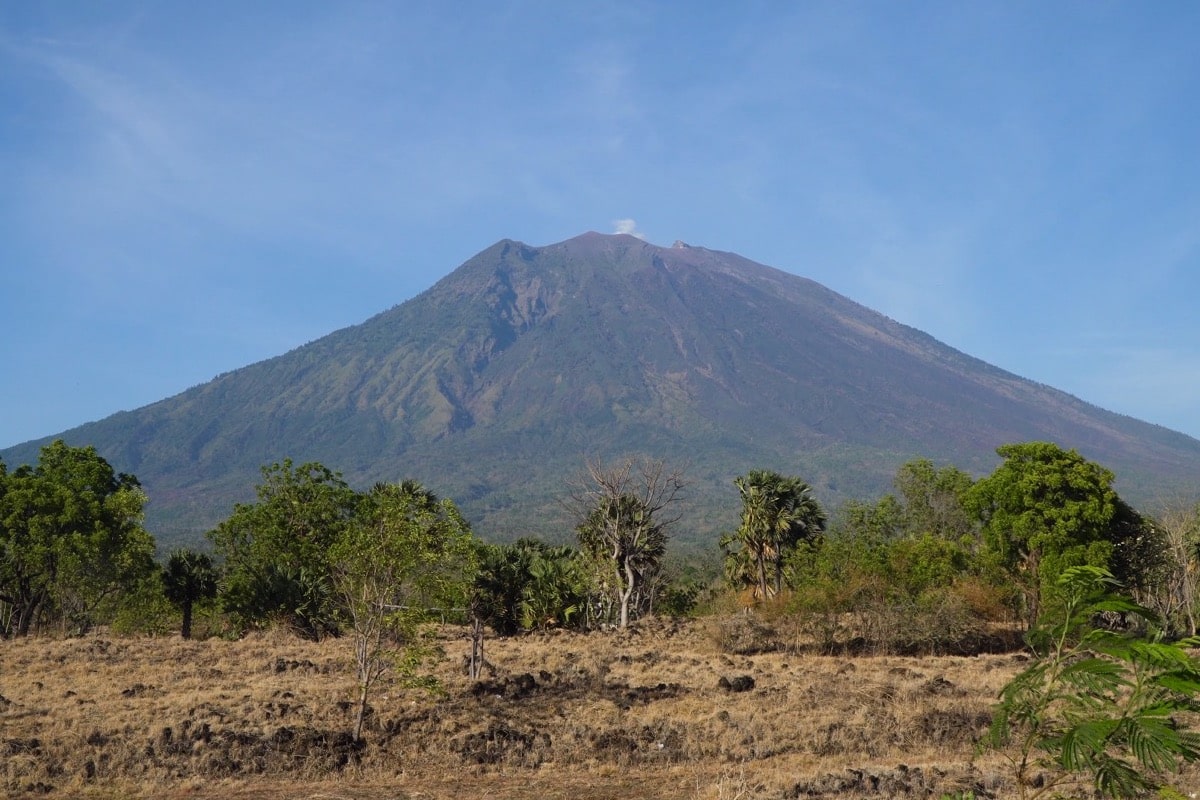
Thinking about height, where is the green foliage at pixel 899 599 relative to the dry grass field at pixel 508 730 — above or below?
above

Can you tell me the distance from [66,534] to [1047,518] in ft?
117

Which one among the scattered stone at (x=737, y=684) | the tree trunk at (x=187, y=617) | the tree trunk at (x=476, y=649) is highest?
the tree trunk at (x=476, y=649)

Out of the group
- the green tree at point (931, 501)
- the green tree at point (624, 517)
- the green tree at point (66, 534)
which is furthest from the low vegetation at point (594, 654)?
the green tree at point (931, 501)

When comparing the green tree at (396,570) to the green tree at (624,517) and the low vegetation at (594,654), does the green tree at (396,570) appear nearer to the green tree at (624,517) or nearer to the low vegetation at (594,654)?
the low vegetation at (594,654)

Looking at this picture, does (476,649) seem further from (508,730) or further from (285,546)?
(285,546)

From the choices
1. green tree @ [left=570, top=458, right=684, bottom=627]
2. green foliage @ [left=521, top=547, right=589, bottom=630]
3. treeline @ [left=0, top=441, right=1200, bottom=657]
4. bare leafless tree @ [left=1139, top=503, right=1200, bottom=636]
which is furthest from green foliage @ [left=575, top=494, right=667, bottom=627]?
bare leafless tree @ [left=1139, top=503, right=1200, bottom=636]

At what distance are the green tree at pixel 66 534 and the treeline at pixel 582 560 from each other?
8 cm

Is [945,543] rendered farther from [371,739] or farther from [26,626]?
[26,626]

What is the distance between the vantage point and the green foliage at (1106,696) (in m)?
3.16

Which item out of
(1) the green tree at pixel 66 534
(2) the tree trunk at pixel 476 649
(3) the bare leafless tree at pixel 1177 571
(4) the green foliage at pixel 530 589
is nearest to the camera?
(2) the tree trunk at pixel 476 649

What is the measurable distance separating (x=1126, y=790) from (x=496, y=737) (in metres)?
14.5

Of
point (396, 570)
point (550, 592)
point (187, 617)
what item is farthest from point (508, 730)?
point (187, 617)

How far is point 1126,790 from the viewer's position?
3375mm

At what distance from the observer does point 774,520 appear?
128 feet
